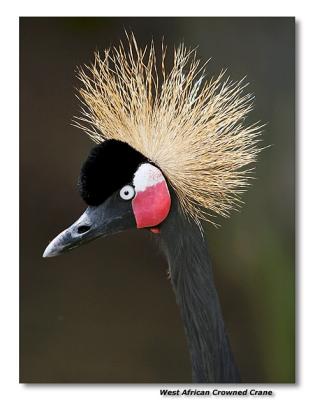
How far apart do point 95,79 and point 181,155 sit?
1.62 feet

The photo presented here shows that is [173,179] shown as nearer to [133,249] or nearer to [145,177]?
[145,177]

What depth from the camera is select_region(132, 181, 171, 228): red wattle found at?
84.8 inches

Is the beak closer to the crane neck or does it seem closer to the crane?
the crane

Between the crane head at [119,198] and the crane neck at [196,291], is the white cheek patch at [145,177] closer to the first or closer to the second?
the crane head at [119,198]

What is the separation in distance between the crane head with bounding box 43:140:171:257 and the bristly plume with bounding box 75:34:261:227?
58 mm

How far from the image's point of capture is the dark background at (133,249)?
255 cm

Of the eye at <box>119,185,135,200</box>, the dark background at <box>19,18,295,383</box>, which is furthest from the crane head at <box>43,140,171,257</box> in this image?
A: the dark background at <box>19,18,295,383</box>

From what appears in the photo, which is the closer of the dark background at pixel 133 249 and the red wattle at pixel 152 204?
the red wattle at pixel 152 204

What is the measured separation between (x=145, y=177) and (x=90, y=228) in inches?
9.2

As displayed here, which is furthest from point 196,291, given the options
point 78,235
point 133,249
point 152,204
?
point 133,249

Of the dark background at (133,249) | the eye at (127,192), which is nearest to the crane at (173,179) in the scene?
the eye at (127,192)

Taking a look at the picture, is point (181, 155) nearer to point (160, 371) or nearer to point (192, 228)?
point (192, 228)

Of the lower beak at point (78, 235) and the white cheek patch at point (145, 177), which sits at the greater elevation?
the white cheek patch at point (145, 177)

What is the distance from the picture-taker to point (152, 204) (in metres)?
2.16
